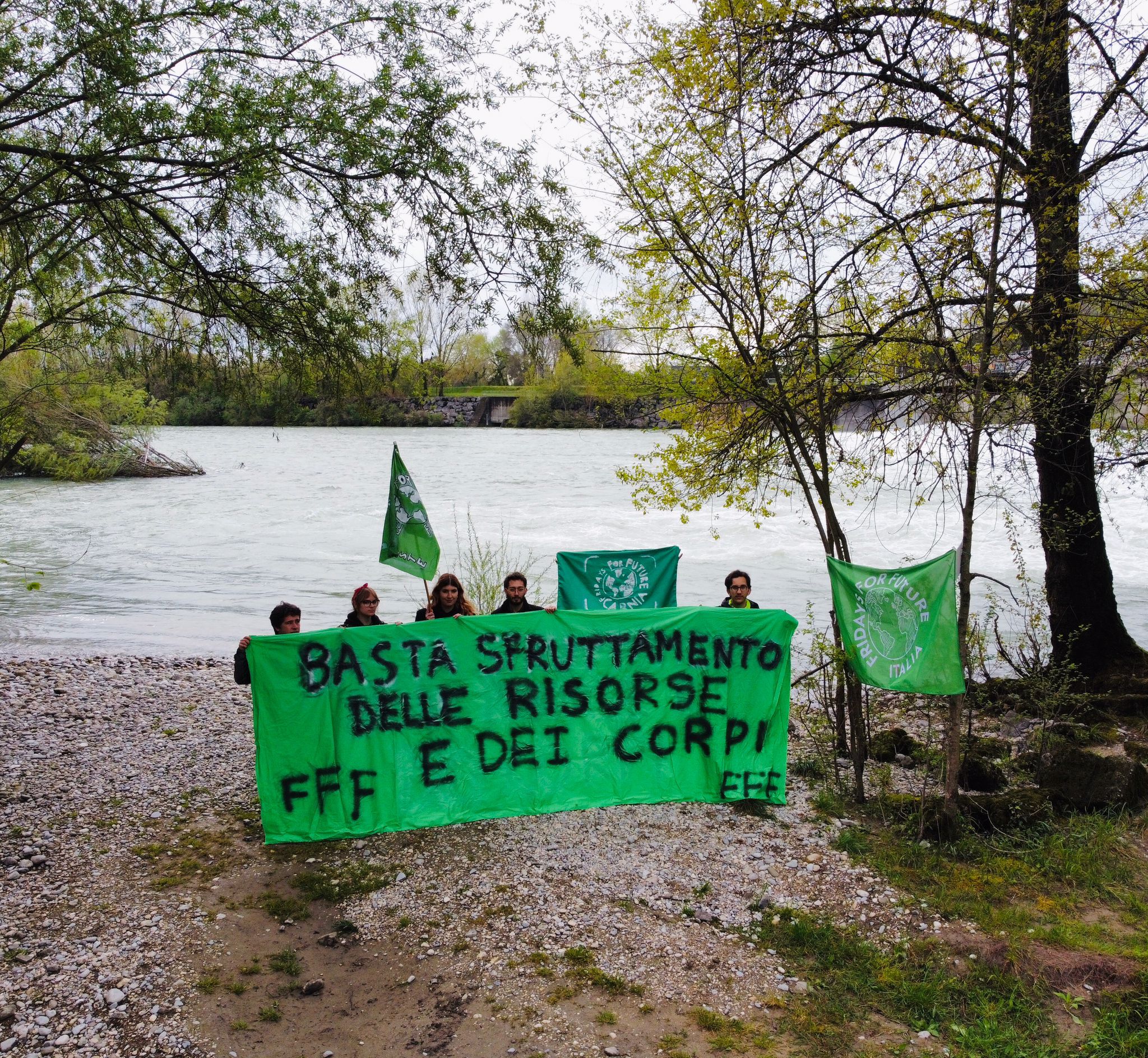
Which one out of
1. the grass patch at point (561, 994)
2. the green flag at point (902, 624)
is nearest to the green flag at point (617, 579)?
the green flag at point (902, 624)

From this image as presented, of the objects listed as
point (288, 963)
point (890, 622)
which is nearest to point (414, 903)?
point (288, 963)

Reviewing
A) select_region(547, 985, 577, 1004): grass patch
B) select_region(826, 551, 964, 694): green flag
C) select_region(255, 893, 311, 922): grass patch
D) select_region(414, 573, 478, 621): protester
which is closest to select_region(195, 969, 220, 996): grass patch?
select_region(255, 893, 311, 922): grass patch

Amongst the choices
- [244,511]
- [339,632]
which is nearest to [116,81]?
[339,632]

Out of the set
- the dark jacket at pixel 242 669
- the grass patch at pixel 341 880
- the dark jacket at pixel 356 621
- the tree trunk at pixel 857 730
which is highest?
the dark jacket at pixel 356 621

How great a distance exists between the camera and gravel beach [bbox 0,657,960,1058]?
4.43m

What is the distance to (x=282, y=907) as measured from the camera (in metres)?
5.42

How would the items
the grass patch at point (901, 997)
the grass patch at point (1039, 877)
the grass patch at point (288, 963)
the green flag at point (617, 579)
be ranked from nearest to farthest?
1. the grass patch at point (901, 997)
2. the grass patch at point (288, 963)
3. the grass patch at point (1039, 877)
4. the green flag at point (617, 579)

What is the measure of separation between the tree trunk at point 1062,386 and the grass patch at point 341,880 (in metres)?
6.28

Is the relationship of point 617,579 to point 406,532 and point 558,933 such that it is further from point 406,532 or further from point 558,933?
point 558,933

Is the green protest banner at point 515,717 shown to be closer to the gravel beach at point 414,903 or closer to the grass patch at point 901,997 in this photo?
the gravel beach at point 414,903

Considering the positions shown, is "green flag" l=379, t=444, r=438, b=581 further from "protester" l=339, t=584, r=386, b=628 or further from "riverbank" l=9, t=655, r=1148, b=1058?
"riverbank" l=9, t=655, r=1148, b=1058

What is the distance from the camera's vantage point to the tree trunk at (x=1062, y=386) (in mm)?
7859

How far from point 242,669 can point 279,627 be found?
0.50 meters

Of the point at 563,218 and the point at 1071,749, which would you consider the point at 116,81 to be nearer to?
the point at 563,218
